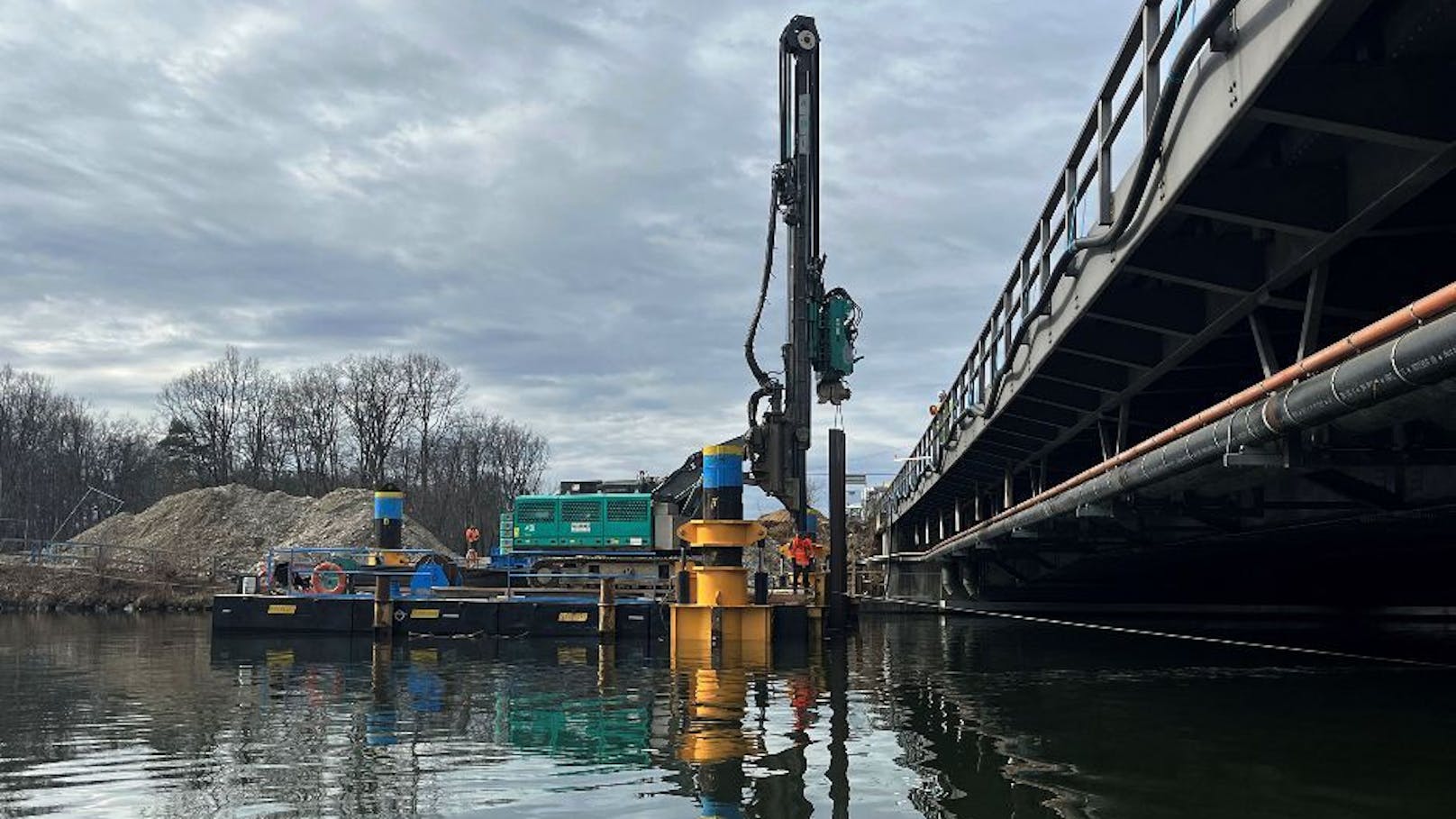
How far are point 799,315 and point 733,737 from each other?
560 inches

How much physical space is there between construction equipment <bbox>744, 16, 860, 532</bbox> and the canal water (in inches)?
180

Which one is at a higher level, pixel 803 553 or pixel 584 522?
pixel 584 522

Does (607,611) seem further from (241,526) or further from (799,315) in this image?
(241,526)

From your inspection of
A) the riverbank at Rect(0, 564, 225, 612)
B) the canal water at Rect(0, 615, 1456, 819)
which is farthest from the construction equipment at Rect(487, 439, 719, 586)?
the riverbank at Rect(0, 564, 225, 612)

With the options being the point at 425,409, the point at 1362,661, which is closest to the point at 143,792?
the point at 1362,661

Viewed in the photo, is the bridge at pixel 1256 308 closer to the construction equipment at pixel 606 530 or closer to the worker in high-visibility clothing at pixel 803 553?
the worker in high-visibility clothing at pixel 803 553

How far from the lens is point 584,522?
99.8 feet

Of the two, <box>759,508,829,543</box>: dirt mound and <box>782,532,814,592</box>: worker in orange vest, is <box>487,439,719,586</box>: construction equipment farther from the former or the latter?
<box>759,508,829,543</box>: dirt mound

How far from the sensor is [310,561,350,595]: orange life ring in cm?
2773

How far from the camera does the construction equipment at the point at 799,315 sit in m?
23.7

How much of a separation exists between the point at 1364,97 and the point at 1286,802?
15.7 feet

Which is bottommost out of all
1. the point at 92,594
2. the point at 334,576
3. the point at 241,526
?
the point at 92,594

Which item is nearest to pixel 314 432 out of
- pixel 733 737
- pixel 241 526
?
pixel 241 526

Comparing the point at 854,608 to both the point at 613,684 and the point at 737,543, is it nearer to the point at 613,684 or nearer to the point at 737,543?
the point at 737,543
